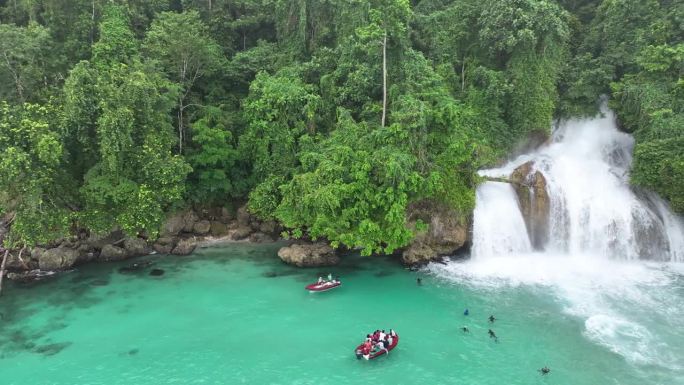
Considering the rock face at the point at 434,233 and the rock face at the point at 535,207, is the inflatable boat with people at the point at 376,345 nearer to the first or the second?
the rock face at the point at 434,233

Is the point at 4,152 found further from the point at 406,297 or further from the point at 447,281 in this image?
the point at 447,281

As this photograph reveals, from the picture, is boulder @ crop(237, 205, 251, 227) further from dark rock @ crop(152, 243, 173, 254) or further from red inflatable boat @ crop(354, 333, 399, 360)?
red inflatable boat @ crop(354, 333, 399, 360)

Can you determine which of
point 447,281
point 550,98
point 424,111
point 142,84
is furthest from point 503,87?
point 142,84

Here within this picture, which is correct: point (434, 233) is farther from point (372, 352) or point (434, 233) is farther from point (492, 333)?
point (372, 352)

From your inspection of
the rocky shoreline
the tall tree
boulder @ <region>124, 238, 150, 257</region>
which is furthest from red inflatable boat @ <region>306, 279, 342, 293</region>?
the tall tree

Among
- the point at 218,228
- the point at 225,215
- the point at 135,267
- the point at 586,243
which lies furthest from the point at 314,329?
the point at 586,243

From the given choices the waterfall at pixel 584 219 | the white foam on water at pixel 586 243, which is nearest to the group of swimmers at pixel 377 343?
the white foam on water at pixel 586 243
